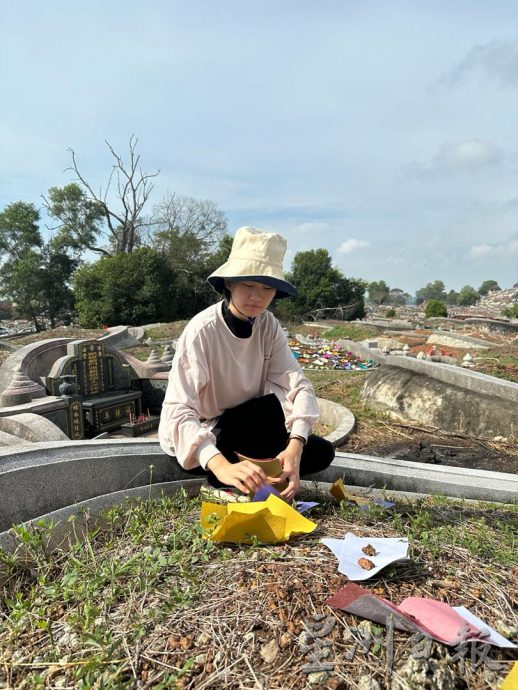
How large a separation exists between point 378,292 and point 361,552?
85.3 metres

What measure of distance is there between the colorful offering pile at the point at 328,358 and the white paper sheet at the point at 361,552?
9.45 meters

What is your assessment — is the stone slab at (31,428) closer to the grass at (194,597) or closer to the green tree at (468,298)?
the grass at (194,597)

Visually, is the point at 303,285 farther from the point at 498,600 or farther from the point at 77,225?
the point at 498,600

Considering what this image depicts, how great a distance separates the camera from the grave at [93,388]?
263 inches

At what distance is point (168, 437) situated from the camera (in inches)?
83.5

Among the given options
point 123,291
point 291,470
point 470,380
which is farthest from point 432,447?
point 123,291

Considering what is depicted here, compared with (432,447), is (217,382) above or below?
above

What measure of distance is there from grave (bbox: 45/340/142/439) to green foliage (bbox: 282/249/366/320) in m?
21.3

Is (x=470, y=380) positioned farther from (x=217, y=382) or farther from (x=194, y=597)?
(x=194, y=597)

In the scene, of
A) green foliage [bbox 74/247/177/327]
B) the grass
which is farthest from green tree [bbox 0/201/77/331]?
the grass

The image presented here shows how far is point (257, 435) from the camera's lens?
2355 millimetres

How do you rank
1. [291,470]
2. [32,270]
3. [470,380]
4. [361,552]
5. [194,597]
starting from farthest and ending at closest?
1. [32,270]
2. [470,380]
3. [291,470]
4. [361,552]
5. [194,597]

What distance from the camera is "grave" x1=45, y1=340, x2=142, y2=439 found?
21.9 feet

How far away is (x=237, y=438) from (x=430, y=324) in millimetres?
24430
